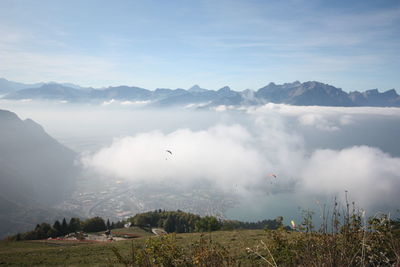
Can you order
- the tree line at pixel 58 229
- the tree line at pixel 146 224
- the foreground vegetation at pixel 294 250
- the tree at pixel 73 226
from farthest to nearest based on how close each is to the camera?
the tree at pixel 73 226 < the tree line at pixel 58 229 < the tree line at pixel 146 224 < the foreground vegetation at pixel 294 250

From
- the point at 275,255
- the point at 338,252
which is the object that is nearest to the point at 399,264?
the point at 338,252

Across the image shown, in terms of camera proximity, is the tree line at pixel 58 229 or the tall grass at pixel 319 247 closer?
the tall grass at pixel 319 247

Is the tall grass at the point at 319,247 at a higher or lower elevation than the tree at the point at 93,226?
higher

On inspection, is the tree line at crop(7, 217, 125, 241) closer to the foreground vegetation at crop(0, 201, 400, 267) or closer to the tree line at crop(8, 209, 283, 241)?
the tree line at crop(8, 209, 283, 241)

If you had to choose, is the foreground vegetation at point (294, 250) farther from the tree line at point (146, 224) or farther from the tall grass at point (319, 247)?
the tree line at point (146, 224)

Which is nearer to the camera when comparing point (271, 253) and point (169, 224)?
point (271, 253)

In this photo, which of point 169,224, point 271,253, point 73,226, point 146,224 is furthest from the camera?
point 146,224

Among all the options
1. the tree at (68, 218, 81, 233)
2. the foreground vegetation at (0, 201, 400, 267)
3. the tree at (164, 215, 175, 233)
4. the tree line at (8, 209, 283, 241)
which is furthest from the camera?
the tree at (164, 215, 175, 233)

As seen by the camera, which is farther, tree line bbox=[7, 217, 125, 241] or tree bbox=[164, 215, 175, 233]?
tree bbox=[164, 215, 175, 233]

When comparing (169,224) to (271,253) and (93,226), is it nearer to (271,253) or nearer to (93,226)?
(93,226)

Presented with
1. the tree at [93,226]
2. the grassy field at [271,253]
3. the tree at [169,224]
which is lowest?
the tree at [169,224]

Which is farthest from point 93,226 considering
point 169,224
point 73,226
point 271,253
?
point 271,253

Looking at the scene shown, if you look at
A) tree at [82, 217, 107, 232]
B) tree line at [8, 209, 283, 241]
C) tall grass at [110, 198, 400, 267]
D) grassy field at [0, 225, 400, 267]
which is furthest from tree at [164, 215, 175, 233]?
tall grass at [110, 198, 400, 267]

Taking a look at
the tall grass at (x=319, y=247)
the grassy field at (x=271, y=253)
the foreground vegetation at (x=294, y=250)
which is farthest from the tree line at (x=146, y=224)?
the tall grass at (x=319, y=247)
